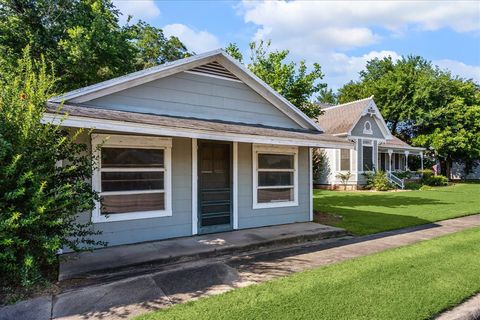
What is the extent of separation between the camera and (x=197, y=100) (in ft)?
25.1

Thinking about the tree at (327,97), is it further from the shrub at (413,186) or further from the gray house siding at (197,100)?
the gray house siding at (197,100)

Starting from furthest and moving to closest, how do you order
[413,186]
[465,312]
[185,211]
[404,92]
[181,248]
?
[404,92] < [413,186] < [185,211] < [181,248] < [465,312]

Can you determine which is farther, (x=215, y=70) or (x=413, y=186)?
(x=413, y=186)

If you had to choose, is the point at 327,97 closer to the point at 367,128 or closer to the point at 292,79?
the point at 367,128

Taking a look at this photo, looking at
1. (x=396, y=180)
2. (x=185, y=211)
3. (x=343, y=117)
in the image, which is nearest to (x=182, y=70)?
(x=185, y=211)

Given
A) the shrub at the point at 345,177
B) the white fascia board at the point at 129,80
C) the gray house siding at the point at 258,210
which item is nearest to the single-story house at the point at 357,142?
the shrub at the point at 345,177

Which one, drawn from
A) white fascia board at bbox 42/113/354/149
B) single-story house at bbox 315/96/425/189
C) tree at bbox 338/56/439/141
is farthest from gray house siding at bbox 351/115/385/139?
white fascia board at bbox 42/113/354/149

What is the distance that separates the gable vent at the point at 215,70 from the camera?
7.69 m

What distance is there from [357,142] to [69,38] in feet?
61.2

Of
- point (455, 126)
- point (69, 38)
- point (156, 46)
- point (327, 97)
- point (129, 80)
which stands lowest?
point (129, 80)

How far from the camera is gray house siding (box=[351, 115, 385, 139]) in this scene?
22020 millimetres

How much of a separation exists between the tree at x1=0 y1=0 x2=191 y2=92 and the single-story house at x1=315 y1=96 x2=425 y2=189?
1501 centimetres

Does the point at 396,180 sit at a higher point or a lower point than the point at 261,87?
lower

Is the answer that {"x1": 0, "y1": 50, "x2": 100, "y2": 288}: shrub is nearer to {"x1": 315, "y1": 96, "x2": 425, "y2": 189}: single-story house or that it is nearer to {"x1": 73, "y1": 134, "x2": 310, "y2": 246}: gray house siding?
{"x1": 73, "y1": 134, "x2": 310, "y2": 246}: gray house siding
